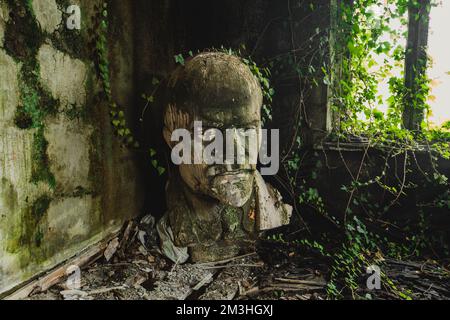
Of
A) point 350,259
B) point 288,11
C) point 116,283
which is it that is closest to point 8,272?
point 116,283

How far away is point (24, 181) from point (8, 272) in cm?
51

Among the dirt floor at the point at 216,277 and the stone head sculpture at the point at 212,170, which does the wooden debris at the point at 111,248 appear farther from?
the stone head sculpture at the point at 212,170

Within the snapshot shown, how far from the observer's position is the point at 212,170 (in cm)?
225

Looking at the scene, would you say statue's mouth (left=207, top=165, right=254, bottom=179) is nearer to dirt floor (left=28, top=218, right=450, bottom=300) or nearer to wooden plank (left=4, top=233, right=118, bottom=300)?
dirt floor (left=28, top=218, right=450, bottom=300)

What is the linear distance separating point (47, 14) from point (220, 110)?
4.07 ft

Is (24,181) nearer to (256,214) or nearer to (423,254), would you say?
Result: (256,214)

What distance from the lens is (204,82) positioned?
2283 mm

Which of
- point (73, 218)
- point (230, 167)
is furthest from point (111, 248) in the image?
point (230, 167)

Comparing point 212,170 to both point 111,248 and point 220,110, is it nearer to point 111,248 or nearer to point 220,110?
point 220,110

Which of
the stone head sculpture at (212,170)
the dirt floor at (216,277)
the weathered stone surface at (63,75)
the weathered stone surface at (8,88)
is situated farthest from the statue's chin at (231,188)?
the weathered stone surface at (8,88)

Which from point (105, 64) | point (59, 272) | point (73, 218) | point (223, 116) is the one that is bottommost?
point (59, 272)

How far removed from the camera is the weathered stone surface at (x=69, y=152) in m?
2.02

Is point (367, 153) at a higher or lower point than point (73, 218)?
higher

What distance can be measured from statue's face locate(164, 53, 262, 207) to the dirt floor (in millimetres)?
599
